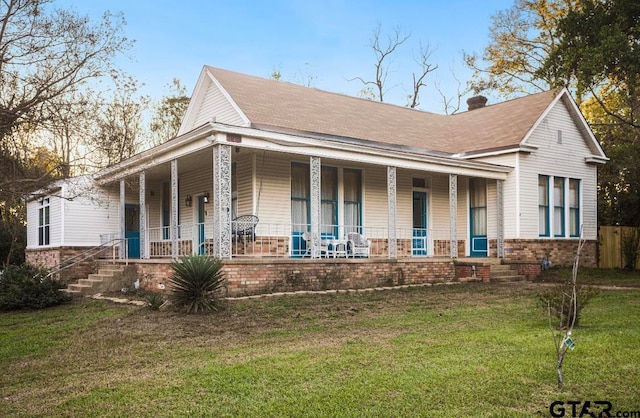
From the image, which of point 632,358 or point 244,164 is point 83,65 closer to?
point 244,164

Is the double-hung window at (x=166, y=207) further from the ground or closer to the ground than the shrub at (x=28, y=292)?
further from the ground

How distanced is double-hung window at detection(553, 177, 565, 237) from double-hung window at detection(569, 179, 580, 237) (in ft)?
1.70

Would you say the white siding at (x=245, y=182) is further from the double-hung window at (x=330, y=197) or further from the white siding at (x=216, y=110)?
the double-hung window at (x=330, y=197)

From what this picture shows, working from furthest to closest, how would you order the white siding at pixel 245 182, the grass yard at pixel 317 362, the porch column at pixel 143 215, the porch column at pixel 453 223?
1. the porch column at pixel 453 223
2. the porch column at pixel 143 215
3. the white siding at pixel 245 182
4. the grass yard at pixel 317 362

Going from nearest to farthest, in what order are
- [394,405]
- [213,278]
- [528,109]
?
[394,405] < [213,278] < [528,109]

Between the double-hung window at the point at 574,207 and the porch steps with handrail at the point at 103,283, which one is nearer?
the porch steps with handrail at the point at 103,283

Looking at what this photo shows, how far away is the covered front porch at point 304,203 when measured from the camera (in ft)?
49.0

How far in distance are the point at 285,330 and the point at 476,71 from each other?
3017 centimetres

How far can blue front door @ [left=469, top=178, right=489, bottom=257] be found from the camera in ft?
66.5

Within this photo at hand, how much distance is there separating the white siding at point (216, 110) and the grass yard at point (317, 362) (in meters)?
7.51

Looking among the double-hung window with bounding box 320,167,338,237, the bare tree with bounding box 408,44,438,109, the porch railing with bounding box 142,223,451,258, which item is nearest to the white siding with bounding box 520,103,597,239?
the porch railing with bounding box 142,223,451,258

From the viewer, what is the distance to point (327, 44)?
1220 inches

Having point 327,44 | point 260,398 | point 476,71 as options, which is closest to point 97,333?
point 260,398

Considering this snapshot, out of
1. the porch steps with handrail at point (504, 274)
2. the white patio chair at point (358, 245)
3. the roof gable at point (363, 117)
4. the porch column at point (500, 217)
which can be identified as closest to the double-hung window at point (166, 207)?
the roof gable at point (363, 117)
